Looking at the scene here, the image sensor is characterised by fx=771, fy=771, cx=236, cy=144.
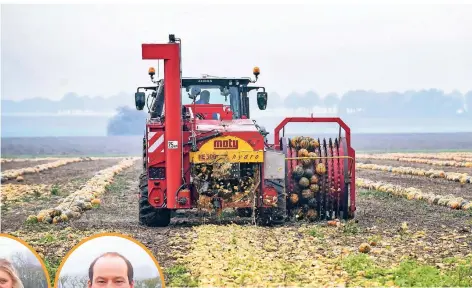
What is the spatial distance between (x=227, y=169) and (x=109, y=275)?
29.1 feet

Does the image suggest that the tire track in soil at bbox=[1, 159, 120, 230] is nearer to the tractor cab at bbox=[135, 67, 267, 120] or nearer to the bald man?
the tractor cab at bbox=[135, 67, 267, 120]

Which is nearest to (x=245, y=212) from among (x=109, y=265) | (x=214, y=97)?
(x=214, y=97)

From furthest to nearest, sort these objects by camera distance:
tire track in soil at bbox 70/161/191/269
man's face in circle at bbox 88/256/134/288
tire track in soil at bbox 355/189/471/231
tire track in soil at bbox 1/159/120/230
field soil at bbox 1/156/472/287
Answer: tire track in soil at bbox 1/159/120/230 < tire track in soil at bbox 355/189/471/231 < tire track in soil at bbox 70/161/191/269 < field soil at bbox 1/156/472/287 < man's face in circle at bbox 88/256/134/288

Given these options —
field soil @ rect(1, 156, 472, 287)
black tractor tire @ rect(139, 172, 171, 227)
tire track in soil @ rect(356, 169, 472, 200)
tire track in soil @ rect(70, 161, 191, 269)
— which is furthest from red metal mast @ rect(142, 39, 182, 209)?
tire track in soil @ rect(356, 169, 472, 200)

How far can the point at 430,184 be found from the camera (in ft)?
87.6

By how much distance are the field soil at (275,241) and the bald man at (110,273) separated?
3.26 metres

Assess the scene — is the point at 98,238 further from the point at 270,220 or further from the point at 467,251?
the point at 270,220

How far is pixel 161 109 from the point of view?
16922 millimetres

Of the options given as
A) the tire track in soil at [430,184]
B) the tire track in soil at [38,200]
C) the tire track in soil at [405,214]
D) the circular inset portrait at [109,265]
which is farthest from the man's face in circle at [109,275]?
the tire track in soil at [430,184]

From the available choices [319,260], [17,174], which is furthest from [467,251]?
[17,174]

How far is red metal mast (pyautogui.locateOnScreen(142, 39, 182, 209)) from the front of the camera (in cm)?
1405

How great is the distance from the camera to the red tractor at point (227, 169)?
14578 millimetres

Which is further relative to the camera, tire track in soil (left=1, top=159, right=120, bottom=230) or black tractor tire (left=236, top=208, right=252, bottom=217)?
tire track in soil (left=1, top=159, right=120, bottom=230)

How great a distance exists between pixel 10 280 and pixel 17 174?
31.3 metres
